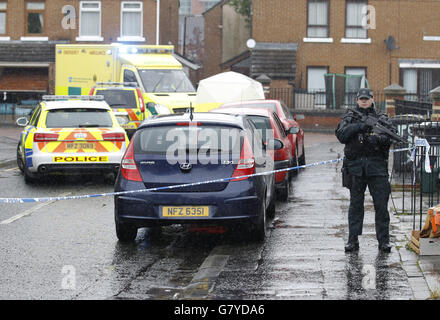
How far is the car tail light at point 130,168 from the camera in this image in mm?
10047

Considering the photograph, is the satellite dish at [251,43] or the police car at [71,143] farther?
the satellite dish at [251,43]

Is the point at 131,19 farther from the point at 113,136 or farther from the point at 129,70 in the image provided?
the point at 113,136

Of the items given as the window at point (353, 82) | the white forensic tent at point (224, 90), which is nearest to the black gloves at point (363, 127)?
the white forensic tent at point (224, 90)

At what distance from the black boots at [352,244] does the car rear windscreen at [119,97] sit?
16.8 meters

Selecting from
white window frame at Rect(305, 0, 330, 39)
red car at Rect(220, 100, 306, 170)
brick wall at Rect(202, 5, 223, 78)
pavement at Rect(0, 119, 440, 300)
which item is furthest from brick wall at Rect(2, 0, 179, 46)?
pavement at Rect(0, 119, 440, 300)

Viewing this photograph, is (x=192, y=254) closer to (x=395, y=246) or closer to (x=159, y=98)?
(x=395, y=246)

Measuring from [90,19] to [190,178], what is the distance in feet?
115

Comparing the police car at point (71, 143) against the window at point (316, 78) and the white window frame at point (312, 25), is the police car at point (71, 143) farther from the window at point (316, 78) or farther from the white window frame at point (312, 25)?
the white window frame at point (312, 25)

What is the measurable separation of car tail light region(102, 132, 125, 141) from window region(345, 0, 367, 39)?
26216mm

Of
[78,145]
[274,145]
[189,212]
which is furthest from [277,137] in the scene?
[189,212]

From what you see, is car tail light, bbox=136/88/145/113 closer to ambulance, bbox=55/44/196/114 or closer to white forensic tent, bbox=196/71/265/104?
ambulance, bbox=55/44/196/114

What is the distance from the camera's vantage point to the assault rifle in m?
9.16

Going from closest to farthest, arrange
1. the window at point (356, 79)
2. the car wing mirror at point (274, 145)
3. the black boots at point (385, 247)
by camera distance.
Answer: the black boots at point (385, 247)
the car wing mirror at point (274, 145)
the window at point (356, 79)

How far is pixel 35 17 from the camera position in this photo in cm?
4325
